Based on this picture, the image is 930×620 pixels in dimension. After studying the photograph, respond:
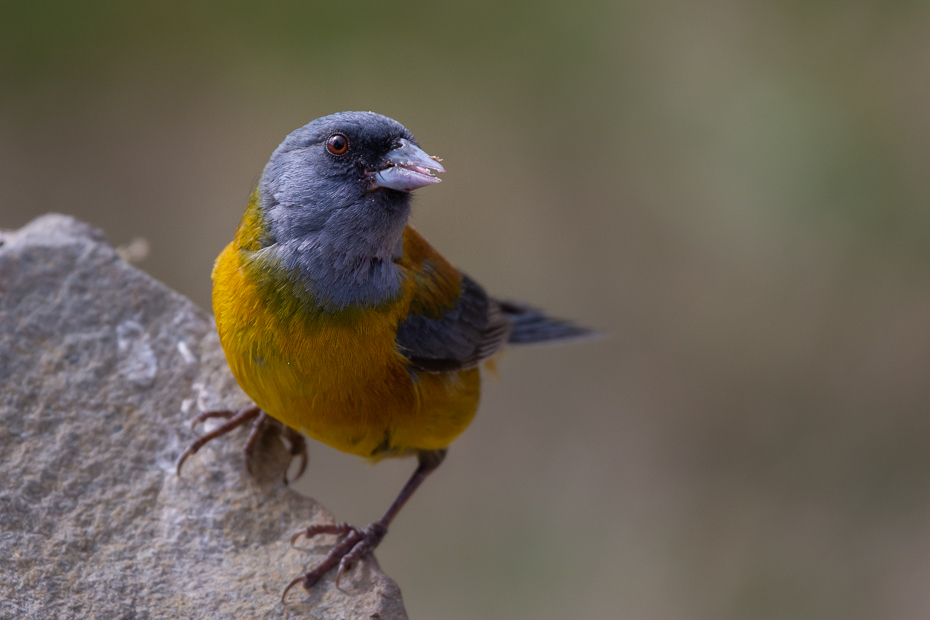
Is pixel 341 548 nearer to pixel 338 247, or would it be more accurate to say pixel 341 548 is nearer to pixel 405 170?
pixel 338 247

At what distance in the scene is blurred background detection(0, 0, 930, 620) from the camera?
233 inches

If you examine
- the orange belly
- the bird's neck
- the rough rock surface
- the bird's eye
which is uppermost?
the bird's eye

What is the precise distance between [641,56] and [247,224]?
14.5 ft

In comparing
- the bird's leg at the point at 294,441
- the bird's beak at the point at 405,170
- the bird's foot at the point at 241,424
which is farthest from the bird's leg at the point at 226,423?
the bird's beak at the point at 405,170

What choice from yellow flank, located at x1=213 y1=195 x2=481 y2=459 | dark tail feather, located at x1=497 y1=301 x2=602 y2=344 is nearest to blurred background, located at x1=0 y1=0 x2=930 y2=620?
dark tail feather, located at x1=497 y1=301 x2=602 y2=344

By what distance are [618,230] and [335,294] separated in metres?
4.23

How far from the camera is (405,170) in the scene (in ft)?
10.2

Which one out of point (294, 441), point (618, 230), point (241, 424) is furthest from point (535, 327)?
point (618, 230)

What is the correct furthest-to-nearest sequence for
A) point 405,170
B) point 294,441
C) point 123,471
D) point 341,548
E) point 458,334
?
1. point 294,441
2. point 458,334
3. point 123,471
4. point 341,548
5. point 405,170

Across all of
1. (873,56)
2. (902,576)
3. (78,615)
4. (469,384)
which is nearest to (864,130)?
(873,56)

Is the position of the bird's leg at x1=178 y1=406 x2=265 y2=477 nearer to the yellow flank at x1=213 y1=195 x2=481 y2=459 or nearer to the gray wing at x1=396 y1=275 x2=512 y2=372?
the yellow flank at x1=213 y1=195 x2=481 y2=459

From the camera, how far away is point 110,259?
4.00m

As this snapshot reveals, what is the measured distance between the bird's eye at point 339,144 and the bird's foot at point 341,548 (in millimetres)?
1365

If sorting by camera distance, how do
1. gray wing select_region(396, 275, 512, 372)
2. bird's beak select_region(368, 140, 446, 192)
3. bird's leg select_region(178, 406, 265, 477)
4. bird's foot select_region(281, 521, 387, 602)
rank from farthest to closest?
bird's leg select_region(178, 406, 265, 477) < gray wing select_region(396, 275, 512, 372) < bird's foot select_region(281, 521, 387, 602) < bird's beak select_region(368, 140, 446, 192)
